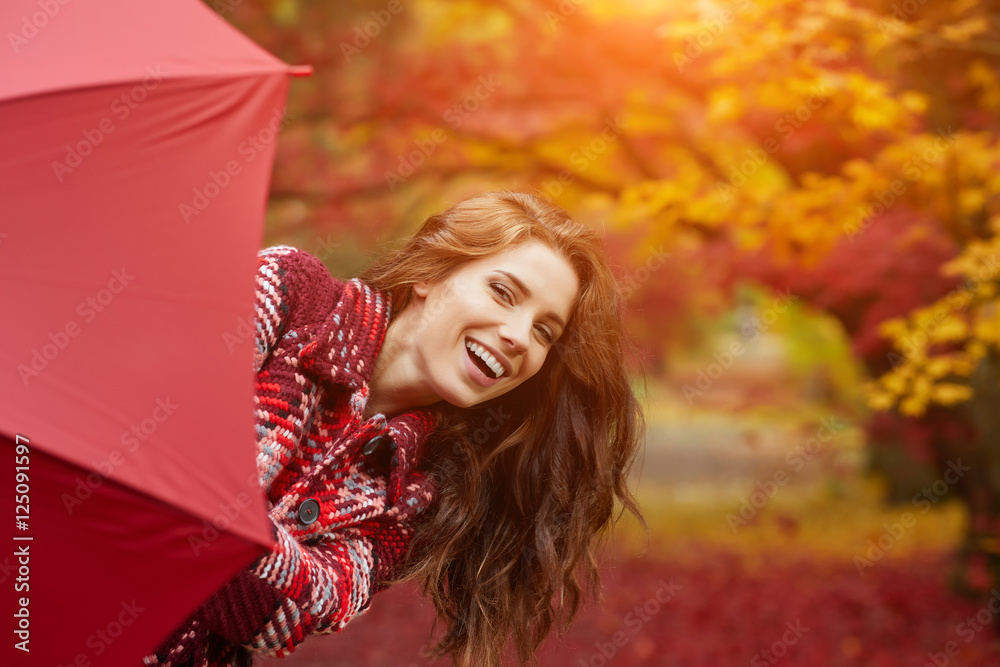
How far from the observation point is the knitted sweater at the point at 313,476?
1.90 metres

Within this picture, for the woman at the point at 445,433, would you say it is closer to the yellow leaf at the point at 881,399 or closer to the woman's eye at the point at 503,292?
the woman's eye at the point at 503,292

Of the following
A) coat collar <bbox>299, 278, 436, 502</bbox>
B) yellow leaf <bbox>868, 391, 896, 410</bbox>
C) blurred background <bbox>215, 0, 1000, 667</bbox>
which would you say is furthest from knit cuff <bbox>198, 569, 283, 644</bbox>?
yellow leaf <bbox>868, 391, 896, 410</bbox>

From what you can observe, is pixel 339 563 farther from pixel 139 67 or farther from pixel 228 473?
pixel 139 67

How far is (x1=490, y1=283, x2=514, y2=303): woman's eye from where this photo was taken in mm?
2361

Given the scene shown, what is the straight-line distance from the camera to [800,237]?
5203 millimetres

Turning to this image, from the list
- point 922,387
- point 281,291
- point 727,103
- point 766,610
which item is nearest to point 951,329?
point 922,387

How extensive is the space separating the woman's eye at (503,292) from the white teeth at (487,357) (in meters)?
0.15

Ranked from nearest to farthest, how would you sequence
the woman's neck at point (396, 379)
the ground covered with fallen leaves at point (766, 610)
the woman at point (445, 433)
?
the woman at point (445, 433) → the woman's neck at point (396, 379) → the ground covered with fallen leaves at point (766, 610)

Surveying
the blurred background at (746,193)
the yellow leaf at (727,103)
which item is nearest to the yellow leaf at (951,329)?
the blurred background at (746,193)

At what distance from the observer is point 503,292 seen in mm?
2367

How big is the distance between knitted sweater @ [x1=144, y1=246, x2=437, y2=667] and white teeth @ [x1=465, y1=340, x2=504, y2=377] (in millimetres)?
259

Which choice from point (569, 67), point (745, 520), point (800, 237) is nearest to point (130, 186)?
point (800, 237)

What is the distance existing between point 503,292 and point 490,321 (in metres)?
0.11

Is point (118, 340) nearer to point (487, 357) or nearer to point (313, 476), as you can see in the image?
point (313, 476)
